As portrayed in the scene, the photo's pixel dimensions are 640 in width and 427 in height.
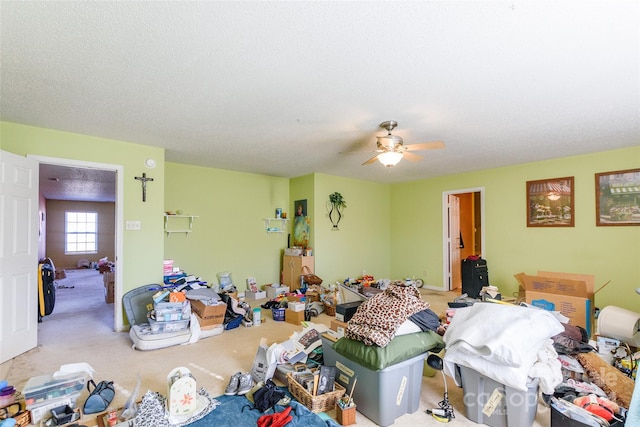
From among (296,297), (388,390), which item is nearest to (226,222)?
(296,297)

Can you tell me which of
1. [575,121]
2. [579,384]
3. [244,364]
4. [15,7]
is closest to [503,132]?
[575,121]

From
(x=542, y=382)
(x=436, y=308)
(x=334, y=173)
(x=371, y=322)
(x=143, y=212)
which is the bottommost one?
(x=436, y=308)

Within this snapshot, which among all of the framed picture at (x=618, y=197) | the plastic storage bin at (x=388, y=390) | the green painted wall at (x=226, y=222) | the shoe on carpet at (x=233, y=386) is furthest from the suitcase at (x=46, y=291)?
the framed picture at (x=618, y=197)

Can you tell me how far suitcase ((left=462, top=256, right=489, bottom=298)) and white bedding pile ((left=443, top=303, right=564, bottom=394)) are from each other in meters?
3.42

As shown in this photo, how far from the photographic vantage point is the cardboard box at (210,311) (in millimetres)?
3812

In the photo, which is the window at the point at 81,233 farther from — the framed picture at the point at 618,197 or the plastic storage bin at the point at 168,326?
the framed picture at the point at 618,197

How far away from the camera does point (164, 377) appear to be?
107 inches

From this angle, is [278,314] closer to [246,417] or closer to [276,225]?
[246,417]

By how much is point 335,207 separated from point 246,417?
461 centimetres

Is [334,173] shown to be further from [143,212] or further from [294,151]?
[143,212]

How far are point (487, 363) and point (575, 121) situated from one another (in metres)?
2.83

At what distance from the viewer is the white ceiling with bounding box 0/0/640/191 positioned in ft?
5.34

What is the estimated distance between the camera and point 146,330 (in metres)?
3.49

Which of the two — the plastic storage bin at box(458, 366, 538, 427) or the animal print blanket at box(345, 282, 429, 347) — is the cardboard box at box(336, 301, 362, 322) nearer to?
the animal print blanket at box(345, 282, 429, 347)
